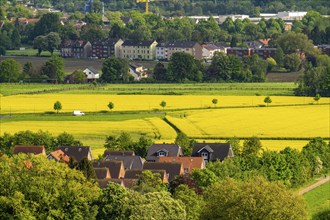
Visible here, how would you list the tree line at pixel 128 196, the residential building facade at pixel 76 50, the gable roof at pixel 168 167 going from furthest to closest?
the residential building facade at pixel 76 50 → the gable roof at pixel 168 167 → the tree line at pixel 128 196

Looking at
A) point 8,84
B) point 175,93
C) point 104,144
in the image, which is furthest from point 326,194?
point 8,84

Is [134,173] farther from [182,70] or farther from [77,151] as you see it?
[182,70]

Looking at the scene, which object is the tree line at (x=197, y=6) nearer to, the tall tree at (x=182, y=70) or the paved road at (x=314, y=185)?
the tall tree at (x=182, y=70)

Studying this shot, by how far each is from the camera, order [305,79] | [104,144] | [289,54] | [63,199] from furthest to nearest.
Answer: [289,54], [305,79], [104,144], [63,199]

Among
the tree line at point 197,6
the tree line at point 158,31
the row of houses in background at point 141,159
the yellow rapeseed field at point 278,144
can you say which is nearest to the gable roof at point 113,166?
the row of houses in background at point 141,159

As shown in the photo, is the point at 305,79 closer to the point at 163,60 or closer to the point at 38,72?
the point at 38,72

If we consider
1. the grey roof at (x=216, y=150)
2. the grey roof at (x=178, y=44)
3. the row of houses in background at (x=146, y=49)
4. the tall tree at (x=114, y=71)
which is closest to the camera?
the grey roof at (x=216, y=150)
